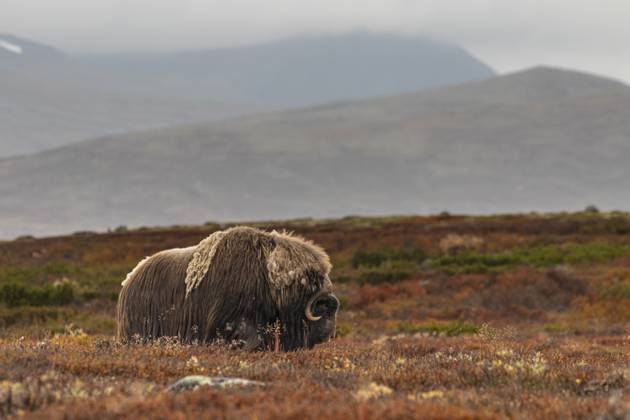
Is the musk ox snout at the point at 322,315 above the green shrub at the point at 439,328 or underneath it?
above

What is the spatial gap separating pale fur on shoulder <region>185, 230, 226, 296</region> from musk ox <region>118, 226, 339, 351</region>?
0.04ft

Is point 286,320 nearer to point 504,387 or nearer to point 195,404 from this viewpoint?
point 504,387

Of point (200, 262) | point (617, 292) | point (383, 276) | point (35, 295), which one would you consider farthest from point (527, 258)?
point (200, 262)

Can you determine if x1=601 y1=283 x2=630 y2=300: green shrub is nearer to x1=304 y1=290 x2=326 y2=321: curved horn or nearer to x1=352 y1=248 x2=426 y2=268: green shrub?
x1=352 y1=248 x2=426 y2=268: green shrub

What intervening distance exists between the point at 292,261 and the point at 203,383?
4.07 m

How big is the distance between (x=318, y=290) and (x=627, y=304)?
53.1 ft

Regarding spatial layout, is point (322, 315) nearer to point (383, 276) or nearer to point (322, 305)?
point (322, 305)

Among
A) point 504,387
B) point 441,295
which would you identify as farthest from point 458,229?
point 504,387

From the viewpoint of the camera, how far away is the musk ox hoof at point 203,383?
6704 millimetres

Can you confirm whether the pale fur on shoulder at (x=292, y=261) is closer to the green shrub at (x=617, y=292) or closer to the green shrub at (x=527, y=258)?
the green shrub at (x=617, y=292)

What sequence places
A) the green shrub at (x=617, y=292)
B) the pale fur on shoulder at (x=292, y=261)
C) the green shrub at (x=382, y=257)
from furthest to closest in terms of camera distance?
the green shrub at (x=382, y=257) → the green shrub at (x=617, y=292) → the pale fur on shoulder at (x=292, y=261)

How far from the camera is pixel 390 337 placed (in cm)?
1794

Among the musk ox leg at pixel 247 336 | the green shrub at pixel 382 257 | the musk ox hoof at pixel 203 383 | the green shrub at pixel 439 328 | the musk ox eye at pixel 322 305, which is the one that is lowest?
the green shrub at pixel 439 328

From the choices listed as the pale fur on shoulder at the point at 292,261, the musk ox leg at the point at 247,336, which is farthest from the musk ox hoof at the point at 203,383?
the pale fur on shoulder at the point at 292,261
